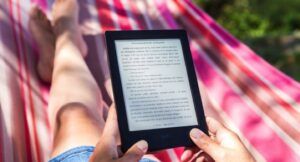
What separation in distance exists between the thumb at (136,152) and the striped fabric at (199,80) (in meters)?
0.37

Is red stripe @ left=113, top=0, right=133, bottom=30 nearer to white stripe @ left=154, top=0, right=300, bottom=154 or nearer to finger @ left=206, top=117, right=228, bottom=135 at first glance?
white stripe @ left=154, top=0, right=300, bottom=154

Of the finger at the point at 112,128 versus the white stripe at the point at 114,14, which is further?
the white stripe at the point at 114,14

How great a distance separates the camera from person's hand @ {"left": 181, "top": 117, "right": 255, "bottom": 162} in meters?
0.86

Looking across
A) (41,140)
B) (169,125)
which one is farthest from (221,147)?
(41,140)

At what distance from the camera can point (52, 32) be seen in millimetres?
1602

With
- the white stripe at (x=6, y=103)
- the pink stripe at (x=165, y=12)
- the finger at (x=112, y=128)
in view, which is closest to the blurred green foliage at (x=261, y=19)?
the pink stripe at (x=165, y=12)

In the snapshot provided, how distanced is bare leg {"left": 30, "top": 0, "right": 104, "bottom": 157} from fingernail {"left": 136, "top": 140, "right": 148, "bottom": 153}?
0.21 metres

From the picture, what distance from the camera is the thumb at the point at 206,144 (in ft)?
2.85

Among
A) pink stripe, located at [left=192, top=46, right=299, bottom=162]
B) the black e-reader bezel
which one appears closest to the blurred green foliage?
pink stripe, located at [left=192, top=46, right=299, bottom=162]

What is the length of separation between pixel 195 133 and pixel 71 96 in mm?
413

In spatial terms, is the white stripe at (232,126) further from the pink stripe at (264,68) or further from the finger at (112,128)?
the finger at (112,128)

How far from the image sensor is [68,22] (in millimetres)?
1599

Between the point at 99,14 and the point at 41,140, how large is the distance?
736mm

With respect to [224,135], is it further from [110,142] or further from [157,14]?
[157,14]
